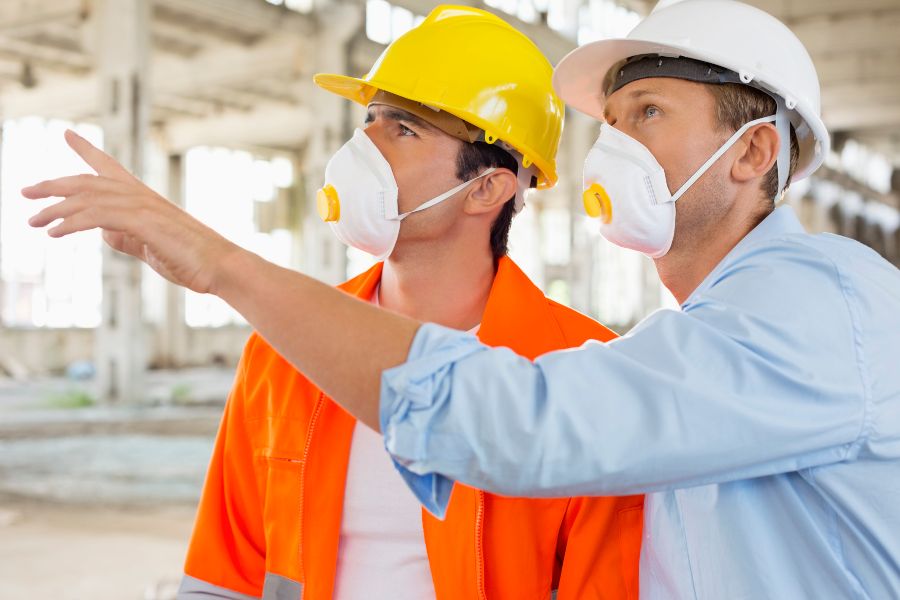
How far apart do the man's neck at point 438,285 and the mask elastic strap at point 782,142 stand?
0.91 metres

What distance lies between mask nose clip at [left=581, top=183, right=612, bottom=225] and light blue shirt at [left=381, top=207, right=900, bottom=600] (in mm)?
551

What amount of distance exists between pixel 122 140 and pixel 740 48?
14255mm

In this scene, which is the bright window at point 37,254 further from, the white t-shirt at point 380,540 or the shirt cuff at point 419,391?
the shirt cuff at point 419,391

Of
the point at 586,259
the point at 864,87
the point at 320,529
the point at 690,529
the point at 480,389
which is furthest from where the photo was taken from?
the point at 864,87

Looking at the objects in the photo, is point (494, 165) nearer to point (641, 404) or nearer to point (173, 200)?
point (641, 404)

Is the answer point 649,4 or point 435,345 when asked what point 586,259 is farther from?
point 435,345

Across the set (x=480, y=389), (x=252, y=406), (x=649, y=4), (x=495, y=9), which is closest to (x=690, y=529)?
(x=480, y=389)

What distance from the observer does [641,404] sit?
1266mm

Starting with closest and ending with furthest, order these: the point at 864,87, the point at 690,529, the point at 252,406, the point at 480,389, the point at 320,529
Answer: the point at 480,389
the point at 690,529
the point at 320,529
the point at 252,406
the point at 864,87

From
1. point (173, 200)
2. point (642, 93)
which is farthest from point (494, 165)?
point (173, 200)

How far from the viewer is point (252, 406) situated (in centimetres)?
227

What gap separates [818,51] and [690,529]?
24.1 metres

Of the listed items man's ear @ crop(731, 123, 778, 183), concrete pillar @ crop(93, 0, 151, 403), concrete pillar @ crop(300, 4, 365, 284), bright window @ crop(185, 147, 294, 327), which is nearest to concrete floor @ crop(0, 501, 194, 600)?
man's ear @ crop(731, 123, 778, 183)

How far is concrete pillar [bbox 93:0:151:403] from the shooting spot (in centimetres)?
1487
